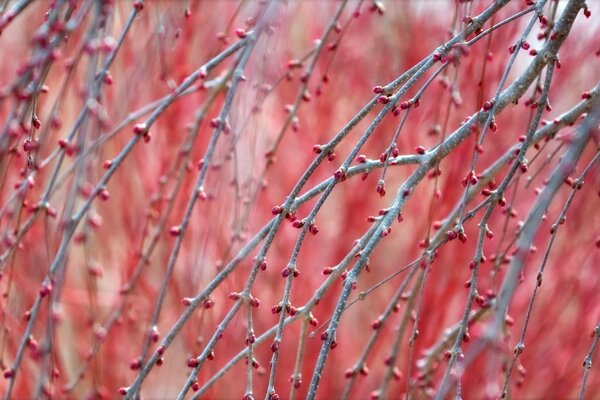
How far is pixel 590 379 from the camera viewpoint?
4.35m

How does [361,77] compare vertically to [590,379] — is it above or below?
above

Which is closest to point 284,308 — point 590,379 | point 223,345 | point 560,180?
point 560,180

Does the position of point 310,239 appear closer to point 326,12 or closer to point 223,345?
point 223,345

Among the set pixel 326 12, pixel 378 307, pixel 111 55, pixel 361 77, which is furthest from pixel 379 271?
pixel 111 55

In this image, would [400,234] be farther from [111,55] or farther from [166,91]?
[111,55]

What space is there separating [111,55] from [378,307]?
3549 millimetres

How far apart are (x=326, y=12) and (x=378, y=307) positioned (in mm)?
1661

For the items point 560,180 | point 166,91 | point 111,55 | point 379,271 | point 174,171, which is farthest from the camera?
point 379,271

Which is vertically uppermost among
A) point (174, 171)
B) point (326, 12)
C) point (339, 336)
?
point (326, 12)

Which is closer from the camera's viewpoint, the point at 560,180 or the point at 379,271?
the point at 560,180

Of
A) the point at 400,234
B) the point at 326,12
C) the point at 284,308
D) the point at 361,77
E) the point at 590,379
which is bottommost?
the point at 284,308

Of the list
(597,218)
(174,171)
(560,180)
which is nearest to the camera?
(560,180)

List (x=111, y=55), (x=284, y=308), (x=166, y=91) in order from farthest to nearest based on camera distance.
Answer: (x=166, y=91) < (x=111, y=55) < (x=284, y=308)

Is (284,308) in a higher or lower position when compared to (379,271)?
lower
